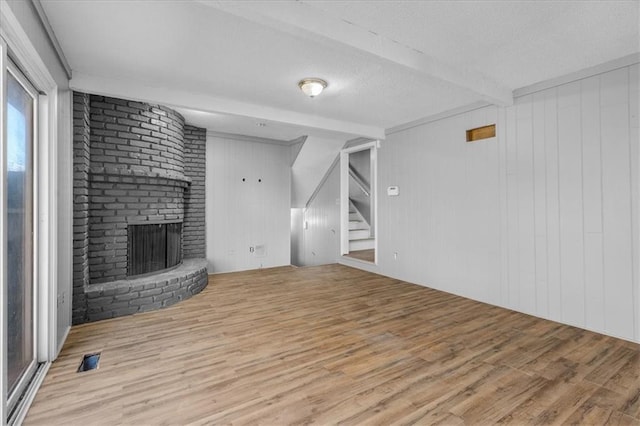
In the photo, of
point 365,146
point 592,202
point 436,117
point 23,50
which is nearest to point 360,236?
point 365,146

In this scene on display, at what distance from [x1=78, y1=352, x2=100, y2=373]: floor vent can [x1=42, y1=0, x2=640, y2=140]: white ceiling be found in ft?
8.42

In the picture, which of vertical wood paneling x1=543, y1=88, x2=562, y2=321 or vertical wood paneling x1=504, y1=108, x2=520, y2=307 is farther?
vertical wood paneling x1=504, y1=108, x2=520, y2=307

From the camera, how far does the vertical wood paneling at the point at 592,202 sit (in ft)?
9.71

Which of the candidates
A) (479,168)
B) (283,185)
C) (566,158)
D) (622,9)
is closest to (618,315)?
(566,158)

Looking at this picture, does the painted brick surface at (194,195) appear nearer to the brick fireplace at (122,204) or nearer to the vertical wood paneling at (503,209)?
the brick fireplace at (122,204)

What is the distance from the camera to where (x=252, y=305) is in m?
3.88

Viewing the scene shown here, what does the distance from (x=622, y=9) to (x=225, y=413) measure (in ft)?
12.1

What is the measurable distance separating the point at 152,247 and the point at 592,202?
5.04 m

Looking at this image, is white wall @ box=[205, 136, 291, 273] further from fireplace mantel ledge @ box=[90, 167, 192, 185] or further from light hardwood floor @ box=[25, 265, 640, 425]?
light hardwood floor @ box=[25, 265, 640, 425]

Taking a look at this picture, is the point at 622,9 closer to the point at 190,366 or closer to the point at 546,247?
the point at 546,247

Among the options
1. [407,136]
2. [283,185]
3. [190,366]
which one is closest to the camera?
[190,366]

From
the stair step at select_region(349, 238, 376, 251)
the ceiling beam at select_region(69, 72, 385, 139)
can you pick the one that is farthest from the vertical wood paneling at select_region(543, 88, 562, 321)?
the stair step at select_region(349, 238, 376, 251)

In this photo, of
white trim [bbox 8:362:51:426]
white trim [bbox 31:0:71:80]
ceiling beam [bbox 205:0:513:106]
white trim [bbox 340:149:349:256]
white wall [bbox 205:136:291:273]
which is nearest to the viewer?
white trim [bbox 8:362:51:426]

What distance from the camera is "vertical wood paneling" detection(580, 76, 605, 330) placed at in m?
2.96
